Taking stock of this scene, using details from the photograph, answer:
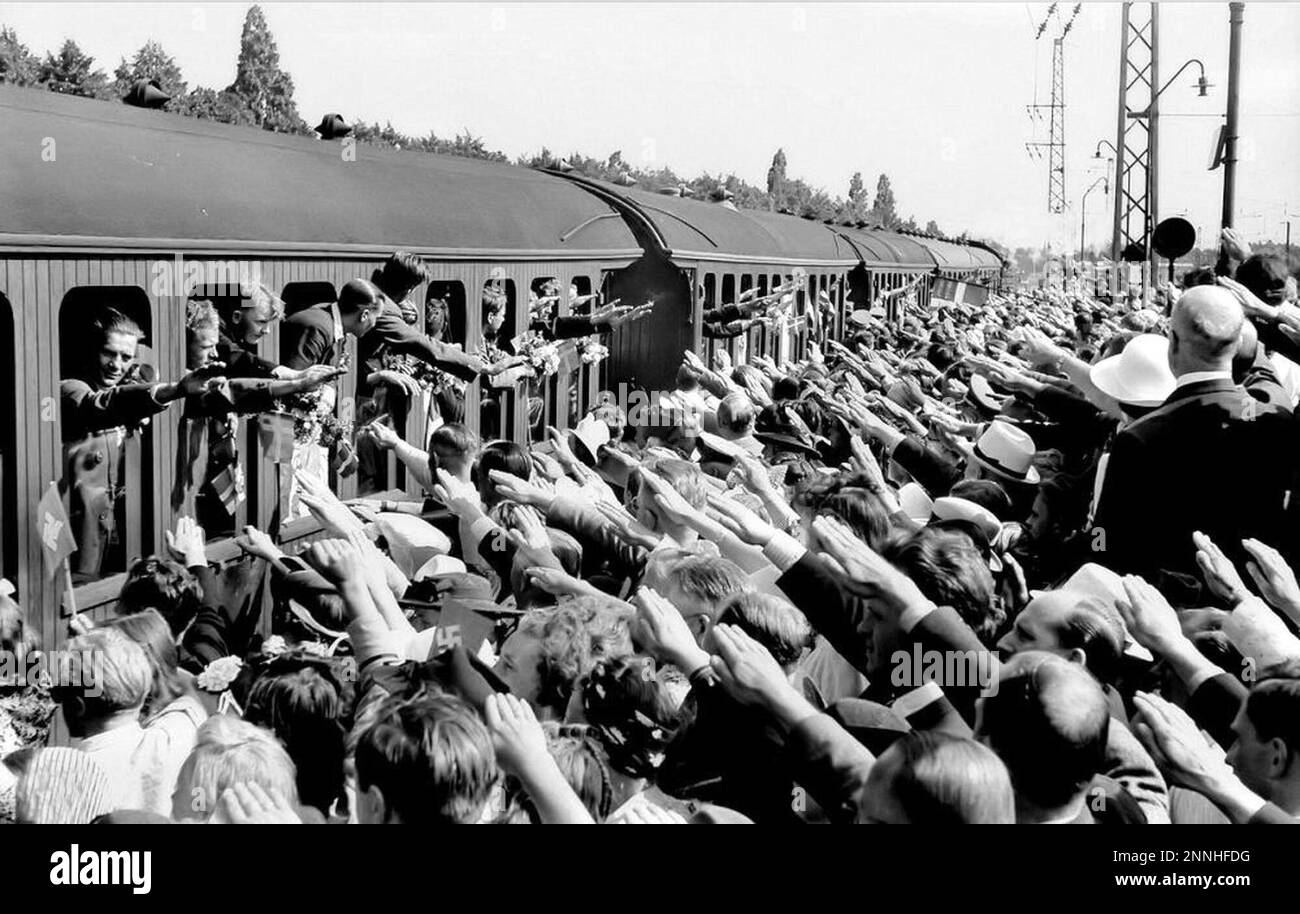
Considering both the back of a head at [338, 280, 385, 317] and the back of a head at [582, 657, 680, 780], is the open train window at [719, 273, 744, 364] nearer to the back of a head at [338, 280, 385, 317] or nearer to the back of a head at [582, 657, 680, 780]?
the back of a head at [338, 280, 385, 317]

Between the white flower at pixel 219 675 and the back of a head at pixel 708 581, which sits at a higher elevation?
the back of a head at pixel 708 581

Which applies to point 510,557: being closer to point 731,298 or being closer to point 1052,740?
point 1052,740

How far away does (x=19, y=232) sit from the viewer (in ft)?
15.9

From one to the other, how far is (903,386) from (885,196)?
73.6 metres

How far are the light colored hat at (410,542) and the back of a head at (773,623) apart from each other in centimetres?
231

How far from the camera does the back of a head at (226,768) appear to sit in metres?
3.15

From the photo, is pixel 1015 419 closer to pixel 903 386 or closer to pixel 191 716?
pixel 903 386

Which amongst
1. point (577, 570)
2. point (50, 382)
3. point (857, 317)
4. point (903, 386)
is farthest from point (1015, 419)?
point (857, 317)

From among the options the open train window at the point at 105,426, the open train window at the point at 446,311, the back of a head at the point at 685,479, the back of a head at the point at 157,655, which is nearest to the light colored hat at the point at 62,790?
the back of a head at the point at 157,655

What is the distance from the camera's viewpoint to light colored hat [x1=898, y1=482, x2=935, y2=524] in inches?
254

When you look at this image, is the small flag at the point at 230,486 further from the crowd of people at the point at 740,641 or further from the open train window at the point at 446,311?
the open train window at the point at 446,311

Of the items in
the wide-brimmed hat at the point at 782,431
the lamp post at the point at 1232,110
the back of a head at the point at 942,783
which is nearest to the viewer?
the back of a head at the point at 942,783

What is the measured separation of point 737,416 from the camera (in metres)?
8.30

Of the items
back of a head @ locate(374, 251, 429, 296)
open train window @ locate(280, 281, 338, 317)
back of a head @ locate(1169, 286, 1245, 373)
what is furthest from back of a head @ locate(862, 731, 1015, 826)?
back of a head @ locate(374, 251, 429, 296)
